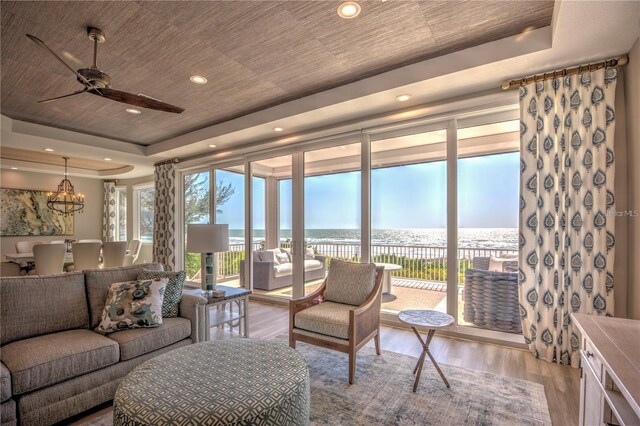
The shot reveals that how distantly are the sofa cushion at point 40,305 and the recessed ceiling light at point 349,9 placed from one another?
9.77ft

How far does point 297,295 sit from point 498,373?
280 cm

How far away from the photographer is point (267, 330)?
3668mm

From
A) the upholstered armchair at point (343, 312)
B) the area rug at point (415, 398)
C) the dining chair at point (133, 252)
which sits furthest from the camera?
the dining chair at point (133, 252)

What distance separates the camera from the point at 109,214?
848 centimetres

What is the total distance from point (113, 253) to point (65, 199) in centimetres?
264

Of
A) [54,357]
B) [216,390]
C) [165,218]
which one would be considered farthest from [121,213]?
[216,390]

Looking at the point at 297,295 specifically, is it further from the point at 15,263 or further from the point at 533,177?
the point at 15,263

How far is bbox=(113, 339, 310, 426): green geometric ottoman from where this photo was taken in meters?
1.34

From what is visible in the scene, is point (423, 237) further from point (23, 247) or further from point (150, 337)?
point (23, 247)

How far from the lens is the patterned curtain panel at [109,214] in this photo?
846cm

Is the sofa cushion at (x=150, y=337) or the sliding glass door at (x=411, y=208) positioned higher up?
the sliding glass door at (x=411, y=208)

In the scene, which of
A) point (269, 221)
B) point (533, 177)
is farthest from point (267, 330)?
point (533, 177)

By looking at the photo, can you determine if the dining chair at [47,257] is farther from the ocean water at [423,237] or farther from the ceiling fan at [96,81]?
the ocean water at [423,237]

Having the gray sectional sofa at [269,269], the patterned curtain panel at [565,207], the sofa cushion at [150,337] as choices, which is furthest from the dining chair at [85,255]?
the patterned curtain panel at [565,207]
